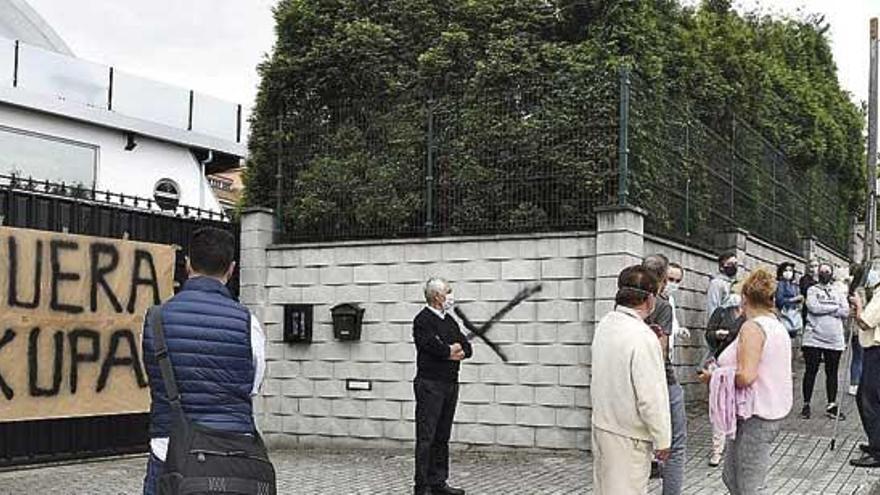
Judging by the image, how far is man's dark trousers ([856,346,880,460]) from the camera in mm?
8312

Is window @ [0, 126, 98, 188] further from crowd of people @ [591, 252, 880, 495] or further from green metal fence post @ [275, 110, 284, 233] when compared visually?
crowd of people @ [591, 252, 880, 495]

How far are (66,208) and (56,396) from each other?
6.11ft

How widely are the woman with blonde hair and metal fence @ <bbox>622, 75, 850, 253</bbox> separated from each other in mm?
4831

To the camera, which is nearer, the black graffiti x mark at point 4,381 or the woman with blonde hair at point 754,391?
the woman with blonde hair at point 754,391

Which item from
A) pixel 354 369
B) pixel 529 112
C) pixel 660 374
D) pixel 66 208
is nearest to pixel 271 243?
pixel 354 369

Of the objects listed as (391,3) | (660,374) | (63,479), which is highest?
(391,3)

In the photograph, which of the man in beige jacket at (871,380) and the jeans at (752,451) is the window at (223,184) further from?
the jeans at (752,451)

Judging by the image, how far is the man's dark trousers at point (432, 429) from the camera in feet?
26.2

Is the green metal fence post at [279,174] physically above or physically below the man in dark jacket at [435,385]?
above

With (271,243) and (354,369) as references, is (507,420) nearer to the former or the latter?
(354,369)

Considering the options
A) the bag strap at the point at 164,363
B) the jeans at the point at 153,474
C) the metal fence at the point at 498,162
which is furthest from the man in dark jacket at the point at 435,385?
the bag strap at the point at 164,363

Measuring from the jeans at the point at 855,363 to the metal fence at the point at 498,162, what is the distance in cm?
232

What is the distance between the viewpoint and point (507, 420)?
10117 millimetres

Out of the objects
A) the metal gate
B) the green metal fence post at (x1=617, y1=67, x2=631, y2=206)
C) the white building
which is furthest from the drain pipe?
the green metal fence post at (x1=617, y1=67, x2=631, y2=206)
